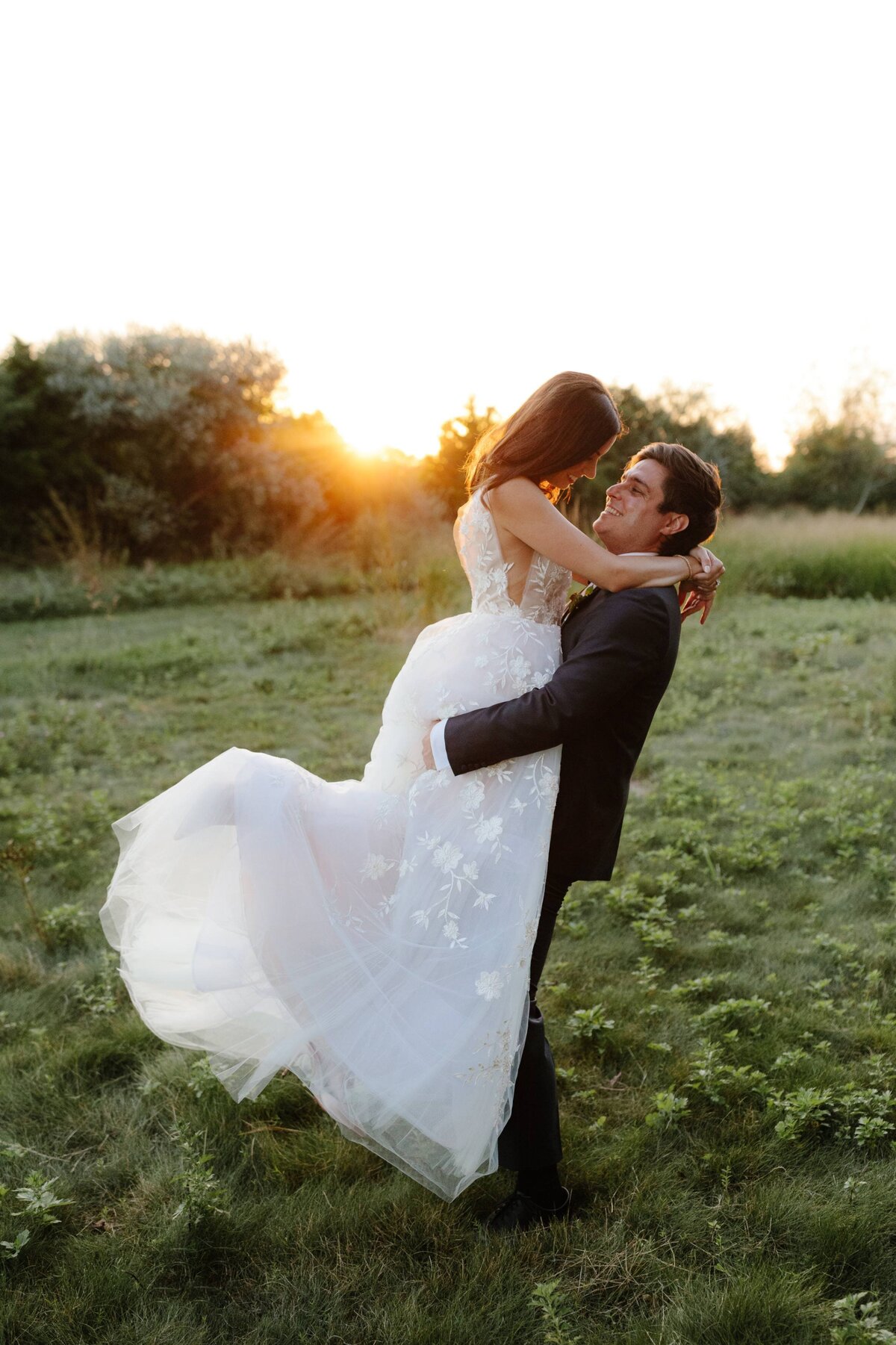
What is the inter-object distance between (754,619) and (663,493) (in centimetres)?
1038

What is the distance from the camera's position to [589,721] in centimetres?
235

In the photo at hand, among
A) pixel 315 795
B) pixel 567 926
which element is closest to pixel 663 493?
pixel 315 795

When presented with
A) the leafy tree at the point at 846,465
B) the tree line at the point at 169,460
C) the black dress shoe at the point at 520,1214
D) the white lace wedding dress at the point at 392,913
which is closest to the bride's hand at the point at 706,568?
the white lace wedding dress at the point at 392,913

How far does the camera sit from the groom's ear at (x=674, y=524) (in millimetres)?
2586

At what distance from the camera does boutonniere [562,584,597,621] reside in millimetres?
2633

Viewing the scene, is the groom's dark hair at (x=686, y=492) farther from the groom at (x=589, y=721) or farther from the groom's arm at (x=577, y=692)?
the groom's arm at (x=577, y=692)

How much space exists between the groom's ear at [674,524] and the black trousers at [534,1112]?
3.28 feet

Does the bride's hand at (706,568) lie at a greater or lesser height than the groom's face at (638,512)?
lesser

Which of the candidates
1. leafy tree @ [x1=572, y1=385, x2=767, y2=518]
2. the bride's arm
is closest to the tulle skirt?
the bride's arm

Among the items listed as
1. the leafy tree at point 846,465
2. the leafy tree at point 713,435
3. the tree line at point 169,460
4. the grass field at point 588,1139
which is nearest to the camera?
the grass field at point 588,1139

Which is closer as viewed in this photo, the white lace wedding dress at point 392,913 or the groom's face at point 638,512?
the white lace wedding dress at point 392,913

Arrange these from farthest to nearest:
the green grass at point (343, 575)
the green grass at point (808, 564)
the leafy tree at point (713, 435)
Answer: the leafy tree at point (713, 435) → the green grass at point (808, 564) → the green grass at point (343, 575)

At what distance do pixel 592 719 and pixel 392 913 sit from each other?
74 centimetres

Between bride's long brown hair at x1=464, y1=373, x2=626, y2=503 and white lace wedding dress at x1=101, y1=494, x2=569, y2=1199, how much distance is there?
16 cm
